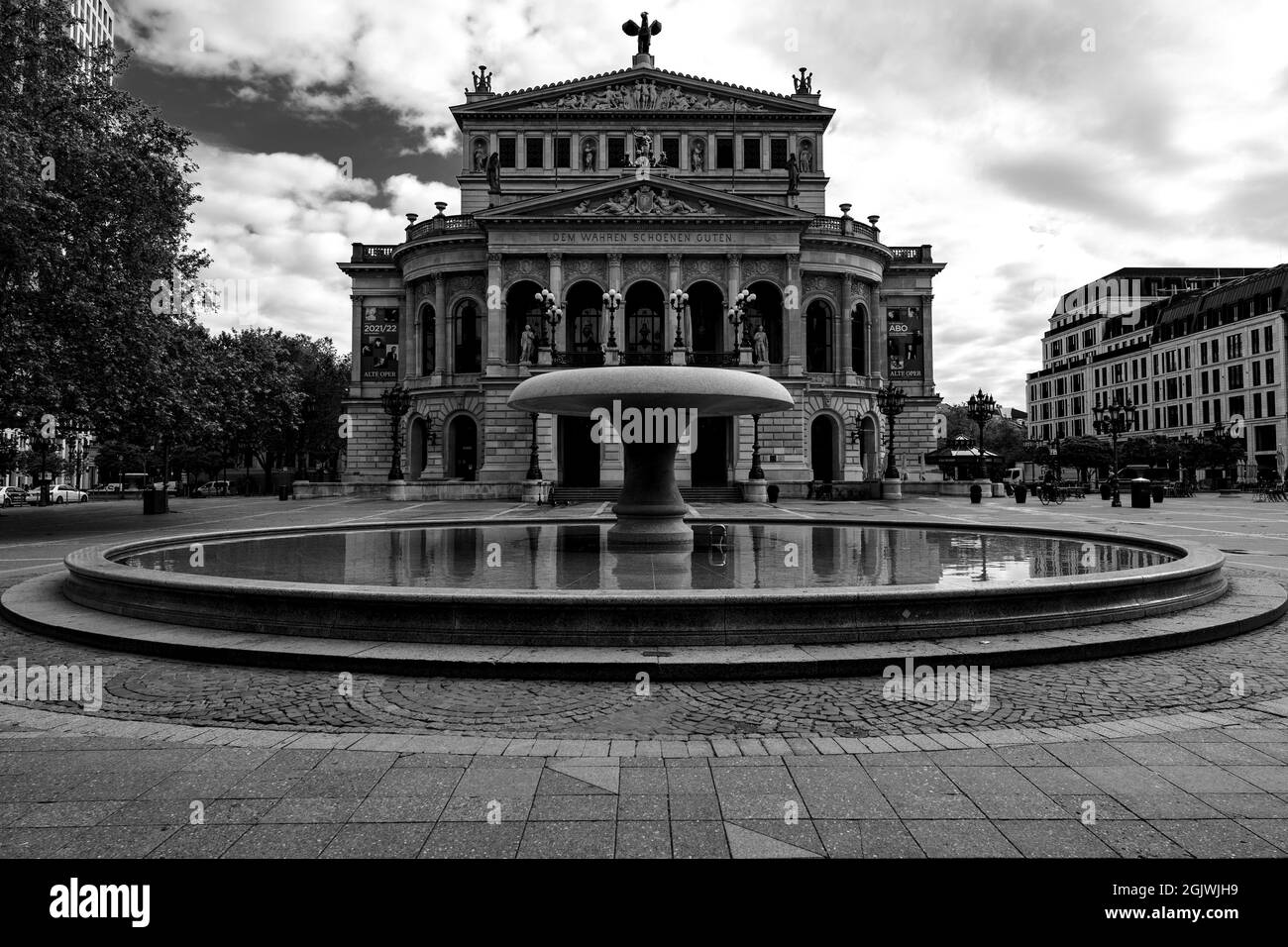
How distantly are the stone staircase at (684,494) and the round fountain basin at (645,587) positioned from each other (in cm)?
2216

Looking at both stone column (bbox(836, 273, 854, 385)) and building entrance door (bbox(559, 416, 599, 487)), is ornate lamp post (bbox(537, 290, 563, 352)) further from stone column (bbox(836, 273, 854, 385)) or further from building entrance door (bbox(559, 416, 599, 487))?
stone column (bbox(836, 273, 854, 385))

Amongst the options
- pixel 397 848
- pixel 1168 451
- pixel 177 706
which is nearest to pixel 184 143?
pixel 177 706

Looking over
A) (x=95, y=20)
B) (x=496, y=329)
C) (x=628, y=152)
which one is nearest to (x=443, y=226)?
(x=496, y=329)

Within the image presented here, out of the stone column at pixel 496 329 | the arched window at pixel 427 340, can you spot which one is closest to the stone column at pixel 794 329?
the stone column at pixel 496 329

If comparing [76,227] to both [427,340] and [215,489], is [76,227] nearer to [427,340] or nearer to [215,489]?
[427,340]

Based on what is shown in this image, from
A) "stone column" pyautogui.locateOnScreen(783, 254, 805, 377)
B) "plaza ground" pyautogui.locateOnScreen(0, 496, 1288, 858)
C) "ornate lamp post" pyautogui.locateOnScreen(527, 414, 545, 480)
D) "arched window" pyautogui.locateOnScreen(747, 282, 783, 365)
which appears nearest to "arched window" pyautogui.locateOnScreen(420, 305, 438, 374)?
"ornate lamp post" pyautogui.locateOnScreen(527, 414, 545, 480)

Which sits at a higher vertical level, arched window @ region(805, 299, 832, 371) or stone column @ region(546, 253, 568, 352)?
stone column @ region(546, 253, 568, 352)

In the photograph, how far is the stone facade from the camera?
4106 cm

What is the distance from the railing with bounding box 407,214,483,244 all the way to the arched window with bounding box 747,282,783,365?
53.9 ft

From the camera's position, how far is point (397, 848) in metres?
3.08

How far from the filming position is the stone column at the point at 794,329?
1644 inches

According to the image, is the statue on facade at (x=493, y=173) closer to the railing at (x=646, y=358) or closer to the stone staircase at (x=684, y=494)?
the railing at (x=646, y=358)
